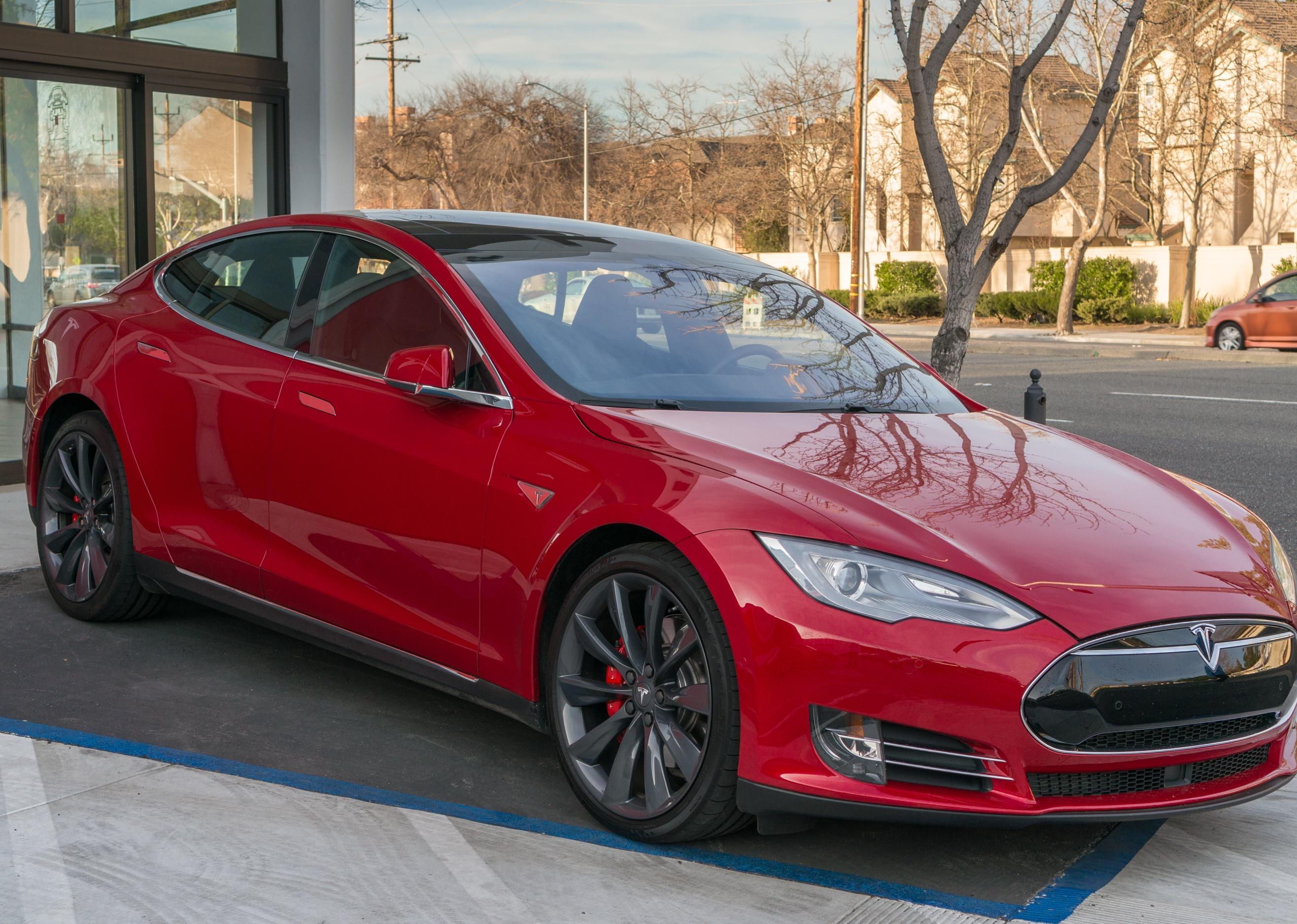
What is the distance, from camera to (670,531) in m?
3.34

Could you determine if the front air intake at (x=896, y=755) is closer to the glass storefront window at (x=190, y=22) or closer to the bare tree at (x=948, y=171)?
the bare tree at (x=948, y=171)

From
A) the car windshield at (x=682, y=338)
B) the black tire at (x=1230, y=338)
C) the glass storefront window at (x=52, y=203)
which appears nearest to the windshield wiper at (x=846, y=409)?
the car windshield at (x=682, y=338)

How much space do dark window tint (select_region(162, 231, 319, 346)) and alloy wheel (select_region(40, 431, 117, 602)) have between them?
2.28 feet

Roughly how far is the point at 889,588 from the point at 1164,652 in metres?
0.63

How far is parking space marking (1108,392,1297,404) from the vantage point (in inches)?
611

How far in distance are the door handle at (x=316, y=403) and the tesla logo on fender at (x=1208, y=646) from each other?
98.7 inches

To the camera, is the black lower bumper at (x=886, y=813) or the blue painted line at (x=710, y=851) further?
the blue painted line at (x=710, y=851)

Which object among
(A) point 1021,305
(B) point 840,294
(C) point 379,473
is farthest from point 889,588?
(B) point 840,294

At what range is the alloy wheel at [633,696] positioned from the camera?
3.35 m

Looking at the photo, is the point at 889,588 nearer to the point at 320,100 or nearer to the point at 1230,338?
the point at 320,100

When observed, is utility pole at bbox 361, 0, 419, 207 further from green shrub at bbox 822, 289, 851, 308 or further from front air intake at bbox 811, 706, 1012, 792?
front air intake at bbox 811, 706, 1012, 792

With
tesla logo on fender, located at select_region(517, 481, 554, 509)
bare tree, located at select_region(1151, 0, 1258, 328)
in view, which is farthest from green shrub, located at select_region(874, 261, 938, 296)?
tesla logo on fender, located at select_region(517, 481, 554, 509)

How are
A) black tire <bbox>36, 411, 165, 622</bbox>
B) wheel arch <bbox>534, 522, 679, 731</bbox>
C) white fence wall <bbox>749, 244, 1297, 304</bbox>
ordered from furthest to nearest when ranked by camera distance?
white fence wall <bbox>749, 244, 1297, 304</bbox> → black tire <bbox>36, 411, 165, 622</bbox> → wheel arch <bbox>534, 522, 679, 731</bbox>

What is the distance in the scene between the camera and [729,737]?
3.21 m
